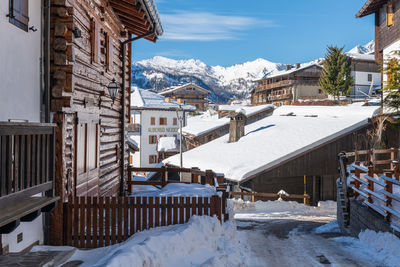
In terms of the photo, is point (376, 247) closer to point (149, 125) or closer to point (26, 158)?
point (26, 158)

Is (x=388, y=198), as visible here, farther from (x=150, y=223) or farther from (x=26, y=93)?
(x=26, y=93)

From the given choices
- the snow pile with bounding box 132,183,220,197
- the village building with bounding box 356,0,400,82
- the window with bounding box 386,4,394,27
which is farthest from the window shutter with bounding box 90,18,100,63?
the window with bounding box 386,4,394,27

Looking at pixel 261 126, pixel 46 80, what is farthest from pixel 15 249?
pixel 261 126

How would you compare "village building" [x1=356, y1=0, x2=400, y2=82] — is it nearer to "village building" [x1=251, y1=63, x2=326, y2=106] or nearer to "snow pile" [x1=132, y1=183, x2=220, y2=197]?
"snow pile" [x1=132, y1=183, x2=220, y2=197]

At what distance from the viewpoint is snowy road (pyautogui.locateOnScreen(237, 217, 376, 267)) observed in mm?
8422

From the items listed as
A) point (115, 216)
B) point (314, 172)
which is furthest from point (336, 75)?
point (115, 216)

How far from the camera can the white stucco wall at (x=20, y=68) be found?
6309 millimetres

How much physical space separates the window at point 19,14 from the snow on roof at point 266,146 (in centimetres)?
1561

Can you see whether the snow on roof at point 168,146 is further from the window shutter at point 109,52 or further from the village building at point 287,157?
the window shutter at point 109,52

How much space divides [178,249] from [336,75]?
56.6m

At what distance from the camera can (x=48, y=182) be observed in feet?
20.1

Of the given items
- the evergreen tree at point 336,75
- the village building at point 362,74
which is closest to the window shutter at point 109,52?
the evergreen tree at point 336,75

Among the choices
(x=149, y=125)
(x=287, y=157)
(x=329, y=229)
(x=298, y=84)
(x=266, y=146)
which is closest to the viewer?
(x=329, y=229)

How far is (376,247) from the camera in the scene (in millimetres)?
8766
